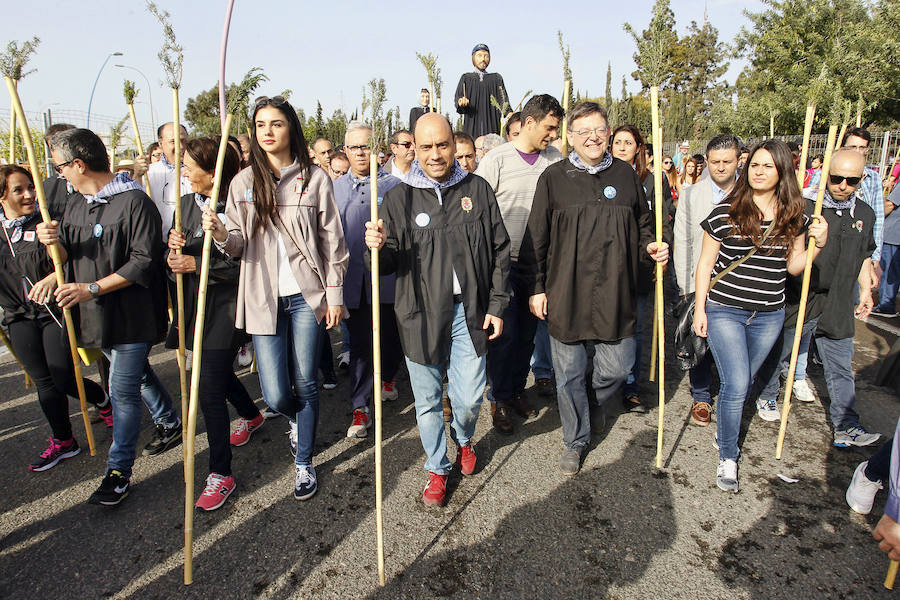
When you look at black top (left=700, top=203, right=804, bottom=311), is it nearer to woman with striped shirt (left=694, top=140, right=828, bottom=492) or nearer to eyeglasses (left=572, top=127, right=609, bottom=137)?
woman with striped shirt (left=694, top=140, right=828, bottom=492)

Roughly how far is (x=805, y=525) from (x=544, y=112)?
3099 mm

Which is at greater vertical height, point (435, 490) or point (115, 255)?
point (115, 255)

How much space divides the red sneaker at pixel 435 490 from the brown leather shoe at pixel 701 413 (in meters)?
2.19

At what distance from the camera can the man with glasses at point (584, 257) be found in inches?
140

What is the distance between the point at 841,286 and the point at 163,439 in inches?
200

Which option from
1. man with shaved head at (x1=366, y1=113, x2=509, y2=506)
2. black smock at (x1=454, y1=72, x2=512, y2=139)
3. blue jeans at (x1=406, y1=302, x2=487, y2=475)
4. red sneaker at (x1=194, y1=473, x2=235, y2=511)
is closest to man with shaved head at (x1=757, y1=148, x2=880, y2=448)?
man with shaved head at (x1=366, y1=113, x2=509, y2=506)

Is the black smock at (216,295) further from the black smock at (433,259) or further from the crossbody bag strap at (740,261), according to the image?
the crossbody bag strap at (740,261)

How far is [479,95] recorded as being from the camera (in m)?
8.64

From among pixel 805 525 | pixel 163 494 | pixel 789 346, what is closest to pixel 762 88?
pixel 789 346

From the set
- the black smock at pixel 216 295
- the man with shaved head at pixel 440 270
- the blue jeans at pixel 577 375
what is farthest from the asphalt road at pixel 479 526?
the black smock at pixel 216 295

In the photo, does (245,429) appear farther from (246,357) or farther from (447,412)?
(246,357)

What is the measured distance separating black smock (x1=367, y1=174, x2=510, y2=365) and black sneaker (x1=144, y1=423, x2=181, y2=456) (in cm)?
212

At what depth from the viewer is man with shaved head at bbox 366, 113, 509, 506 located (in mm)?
3180

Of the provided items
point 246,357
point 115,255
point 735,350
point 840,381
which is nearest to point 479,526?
point 735,350
